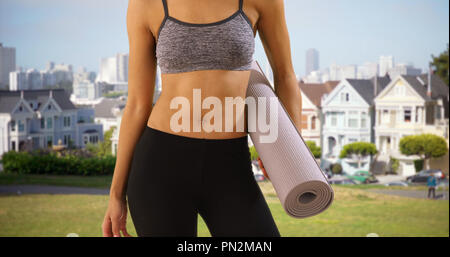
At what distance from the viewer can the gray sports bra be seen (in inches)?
50.9

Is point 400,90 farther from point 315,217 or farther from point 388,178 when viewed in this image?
point 315,217

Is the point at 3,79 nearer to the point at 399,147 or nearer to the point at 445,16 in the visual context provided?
the point at 399,147

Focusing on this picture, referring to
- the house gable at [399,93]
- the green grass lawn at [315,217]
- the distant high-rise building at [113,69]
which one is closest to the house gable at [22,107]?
the distant high-rise building at [113,69]

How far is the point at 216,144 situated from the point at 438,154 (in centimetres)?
625

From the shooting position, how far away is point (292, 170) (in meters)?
1.22

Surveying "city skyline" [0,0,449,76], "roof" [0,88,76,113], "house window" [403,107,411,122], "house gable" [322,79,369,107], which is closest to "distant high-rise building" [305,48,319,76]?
"city skyline" [0,0,449,76]

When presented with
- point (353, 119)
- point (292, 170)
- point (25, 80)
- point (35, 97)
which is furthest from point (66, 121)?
point (292, 170)

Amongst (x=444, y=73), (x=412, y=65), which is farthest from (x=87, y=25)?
(x=444, y=73)

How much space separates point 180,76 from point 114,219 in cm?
42

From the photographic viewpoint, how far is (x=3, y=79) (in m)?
6.13

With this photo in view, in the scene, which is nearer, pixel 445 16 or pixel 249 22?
pixel 249 22

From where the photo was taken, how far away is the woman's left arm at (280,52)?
54.1 inches

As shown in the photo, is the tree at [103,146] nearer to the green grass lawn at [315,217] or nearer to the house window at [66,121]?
the house window at [66,121]
